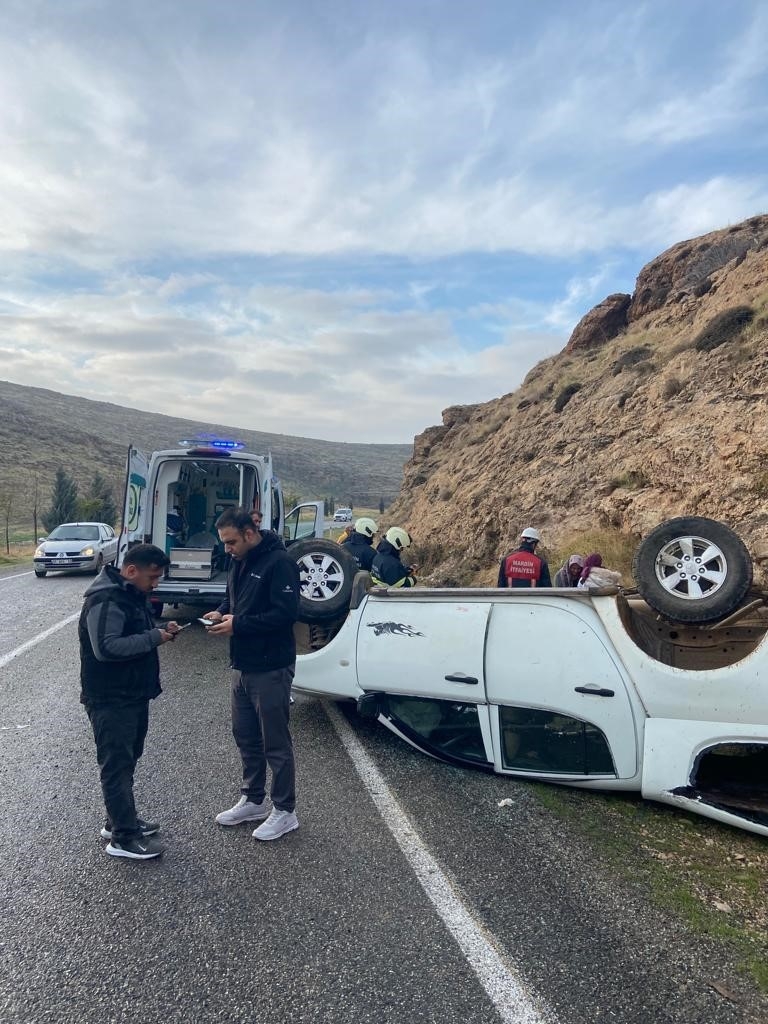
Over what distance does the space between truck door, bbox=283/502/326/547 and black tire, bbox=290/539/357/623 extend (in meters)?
5.78

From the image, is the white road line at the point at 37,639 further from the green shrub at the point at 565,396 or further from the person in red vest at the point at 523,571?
the green shrub at the point at 565,396

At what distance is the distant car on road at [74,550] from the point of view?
1730 centimetres

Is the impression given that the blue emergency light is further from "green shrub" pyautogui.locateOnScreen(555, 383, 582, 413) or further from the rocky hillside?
"green shrub" pyautogui.locateOnScreen(555, 383, 582, 413)

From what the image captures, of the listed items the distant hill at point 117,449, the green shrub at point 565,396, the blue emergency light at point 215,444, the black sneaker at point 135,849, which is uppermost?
the distant hill at point 117,449

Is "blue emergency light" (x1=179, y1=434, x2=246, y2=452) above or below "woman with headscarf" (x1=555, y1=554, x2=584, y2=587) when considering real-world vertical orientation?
above

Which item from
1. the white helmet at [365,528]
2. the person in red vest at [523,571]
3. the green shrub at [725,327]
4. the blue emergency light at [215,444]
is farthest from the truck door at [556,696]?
the green shrub at [725,327]

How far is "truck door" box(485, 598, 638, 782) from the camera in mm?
4094

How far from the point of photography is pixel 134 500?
9.20m

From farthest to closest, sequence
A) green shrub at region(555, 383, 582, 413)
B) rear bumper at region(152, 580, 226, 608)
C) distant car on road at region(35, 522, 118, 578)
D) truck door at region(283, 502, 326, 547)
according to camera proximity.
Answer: green shrub at region(555, 383, 582, 413), distant car on road at region(35, 522, 118, 578), truck door at region(283, 502, 326, 547), rear bumper at region(152, 580, 226, 608)

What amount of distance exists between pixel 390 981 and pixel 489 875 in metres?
0.95

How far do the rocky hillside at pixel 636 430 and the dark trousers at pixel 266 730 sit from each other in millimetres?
7639

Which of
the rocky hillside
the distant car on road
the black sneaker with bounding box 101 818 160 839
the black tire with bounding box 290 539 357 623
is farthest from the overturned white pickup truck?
the distant car on road

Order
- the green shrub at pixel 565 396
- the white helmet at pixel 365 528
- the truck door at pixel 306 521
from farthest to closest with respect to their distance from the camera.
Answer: the green shrub at pixel 565 396
the truck door at pixel 306 521
the white helmet at pixel 365 528

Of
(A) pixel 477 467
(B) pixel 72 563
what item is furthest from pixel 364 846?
(A) pixel 477 467
